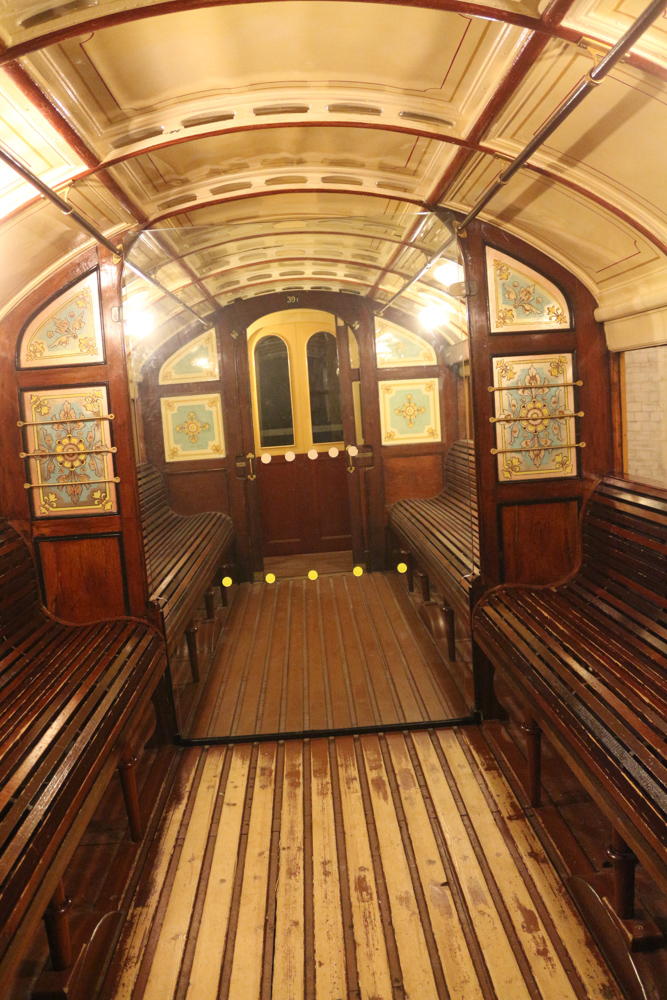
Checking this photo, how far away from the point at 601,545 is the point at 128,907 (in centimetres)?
296

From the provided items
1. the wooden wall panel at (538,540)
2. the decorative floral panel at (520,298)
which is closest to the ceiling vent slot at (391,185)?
the decorative floral panel at (520,298)

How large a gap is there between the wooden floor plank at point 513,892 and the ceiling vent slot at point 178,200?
344 cm

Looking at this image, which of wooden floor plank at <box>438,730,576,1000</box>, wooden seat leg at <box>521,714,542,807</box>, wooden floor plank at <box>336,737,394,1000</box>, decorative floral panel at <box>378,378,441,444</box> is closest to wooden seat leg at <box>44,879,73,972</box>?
wooden floor plank at <box>336,737,394,1000</box>

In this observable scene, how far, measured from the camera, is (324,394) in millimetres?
6281

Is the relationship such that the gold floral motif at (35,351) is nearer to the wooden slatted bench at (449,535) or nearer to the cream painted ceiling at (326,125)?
the cream painted ceiling at (326,125)

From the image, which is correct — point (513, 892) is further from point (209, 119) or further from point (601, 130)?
point (209, 119)

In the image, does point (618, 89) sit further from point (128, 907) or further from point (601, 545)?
point (128, 907)

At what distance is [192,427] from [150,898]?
161 inches

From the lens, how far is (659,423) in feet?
12.6

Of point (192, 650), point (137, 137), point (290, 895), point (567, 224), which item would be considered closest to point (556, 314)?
point (567, 224)

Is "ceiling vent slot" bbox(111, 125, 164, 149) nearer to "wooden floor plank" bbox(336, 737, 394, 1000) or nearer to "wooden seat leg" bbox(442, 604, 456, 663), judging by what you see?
"wooden floor plank" bbox(336, 737, 394, 1000)

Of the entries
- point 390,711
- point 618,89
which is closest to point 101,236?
point 618,89

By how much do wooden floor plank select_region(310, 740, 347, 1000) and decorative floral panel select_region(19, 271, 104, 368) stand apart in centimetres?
262

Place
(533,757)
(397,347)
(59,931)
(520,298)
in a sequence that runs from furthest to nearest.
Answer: (397,347)
(520,298)
(533,757)
(59,931)
